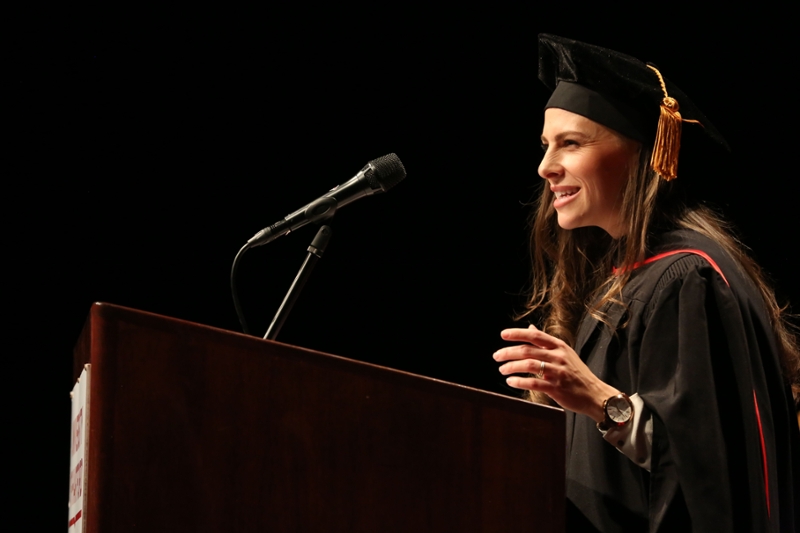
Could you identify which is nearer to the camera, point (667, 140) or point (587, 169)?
point (667, 140)

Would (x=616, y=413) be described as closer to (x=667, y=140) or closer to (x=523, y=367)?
(x=523, y=367)

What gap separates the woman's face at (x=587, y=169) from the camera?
2.02 metres

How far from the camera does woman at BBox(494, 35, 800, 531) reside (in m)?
1.50

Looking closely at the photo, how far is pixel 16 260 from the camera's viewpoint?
2711 mm

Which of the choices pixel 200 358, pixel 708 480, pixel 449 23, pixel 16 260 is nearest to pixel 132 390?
pixel 200 358

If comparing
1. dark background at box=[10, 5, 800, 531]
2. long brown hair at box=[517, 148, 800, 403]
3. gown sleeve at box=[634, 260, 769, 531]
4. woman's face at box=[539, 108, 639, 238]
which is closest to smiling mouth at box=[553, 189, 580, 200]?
woman's face at box=[539, 108, 639, 238]

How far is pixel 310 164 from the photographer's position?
3275mm

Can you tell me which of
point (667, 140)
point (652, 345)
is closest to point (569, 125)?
point (667, 140)

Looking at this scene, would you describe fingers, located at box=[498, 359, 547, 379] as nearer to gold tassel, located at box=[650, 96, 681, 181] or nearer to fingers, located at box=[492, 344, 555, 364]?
fingers, located at box=[492, 344, 555, 364]

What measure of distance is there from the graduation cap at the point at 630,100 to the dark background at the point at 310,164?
0.86m

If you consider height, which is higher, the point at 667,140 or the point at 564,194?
the point at 667,140

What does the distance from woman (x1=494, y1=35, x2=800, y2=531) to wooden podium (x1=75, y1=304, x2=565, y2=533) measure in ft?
0.62

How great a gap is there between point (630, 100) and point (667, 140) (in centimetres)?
17

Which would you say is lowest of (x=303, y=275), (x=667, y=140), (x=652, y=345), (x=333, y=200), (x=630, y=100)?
(x=652, y=345)
